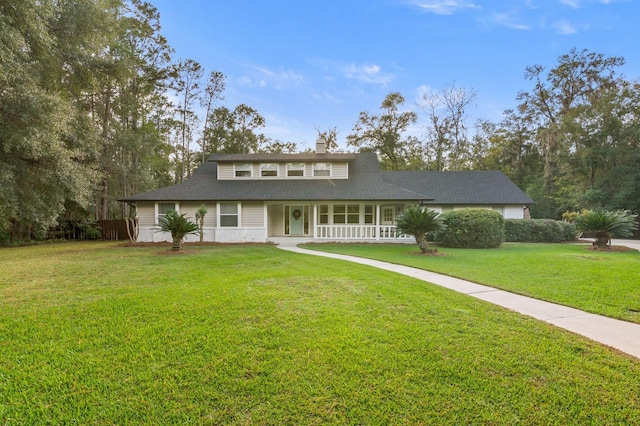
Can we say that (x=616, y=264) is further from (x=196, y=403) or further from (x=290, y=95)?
(x=290, y=95)

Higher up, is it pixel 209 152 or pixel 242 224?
pixel 209 152

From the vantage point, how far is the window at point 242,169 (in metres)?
18.1

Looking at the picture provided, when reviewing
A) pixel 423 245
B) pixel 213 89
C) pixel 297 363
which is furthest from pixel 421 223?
pixel 213 89

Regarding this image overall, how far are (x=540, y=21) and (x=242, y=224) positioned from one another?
57.1 feet

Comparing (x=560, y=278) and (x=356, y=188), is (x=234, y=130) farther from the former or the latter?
(x=560, y=278)

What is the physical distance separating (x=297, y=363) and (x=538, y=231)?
18414 millimetres

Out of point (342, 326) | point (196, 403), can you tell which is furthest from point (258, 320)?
point (196, 403)

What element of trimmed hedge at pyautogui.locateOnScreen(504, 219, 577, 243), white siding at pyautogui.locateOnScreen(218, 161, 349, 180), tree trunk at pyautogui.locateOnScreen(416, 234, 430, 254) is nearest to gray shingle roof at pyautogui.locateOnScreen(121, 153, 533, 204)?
white siding at pyautogui.locateOnScreen(218, 161, 349, 180)

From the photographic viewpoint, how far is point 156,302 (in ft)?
14.9

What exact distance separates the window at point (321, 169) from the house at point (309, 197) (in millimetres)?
61

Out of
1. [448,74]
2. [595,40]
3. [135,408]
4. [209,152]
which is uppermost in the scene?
[595,40]

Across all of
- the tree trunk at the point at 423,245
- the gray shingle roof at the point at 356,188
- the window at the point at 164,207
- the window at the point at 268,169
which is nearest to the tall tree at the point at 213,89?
the gray shingle roof at the point at 356,188

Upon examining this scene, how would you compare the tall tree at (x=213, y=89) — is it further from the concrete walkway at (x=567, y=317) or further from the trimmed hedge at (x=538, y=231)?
the concrete walkway at (x=567, y=317)

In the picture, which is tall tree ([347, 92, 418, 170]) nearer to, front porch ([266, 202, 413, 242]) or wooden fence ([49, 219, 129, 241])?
front porch ([266, 202, 413, 242])
